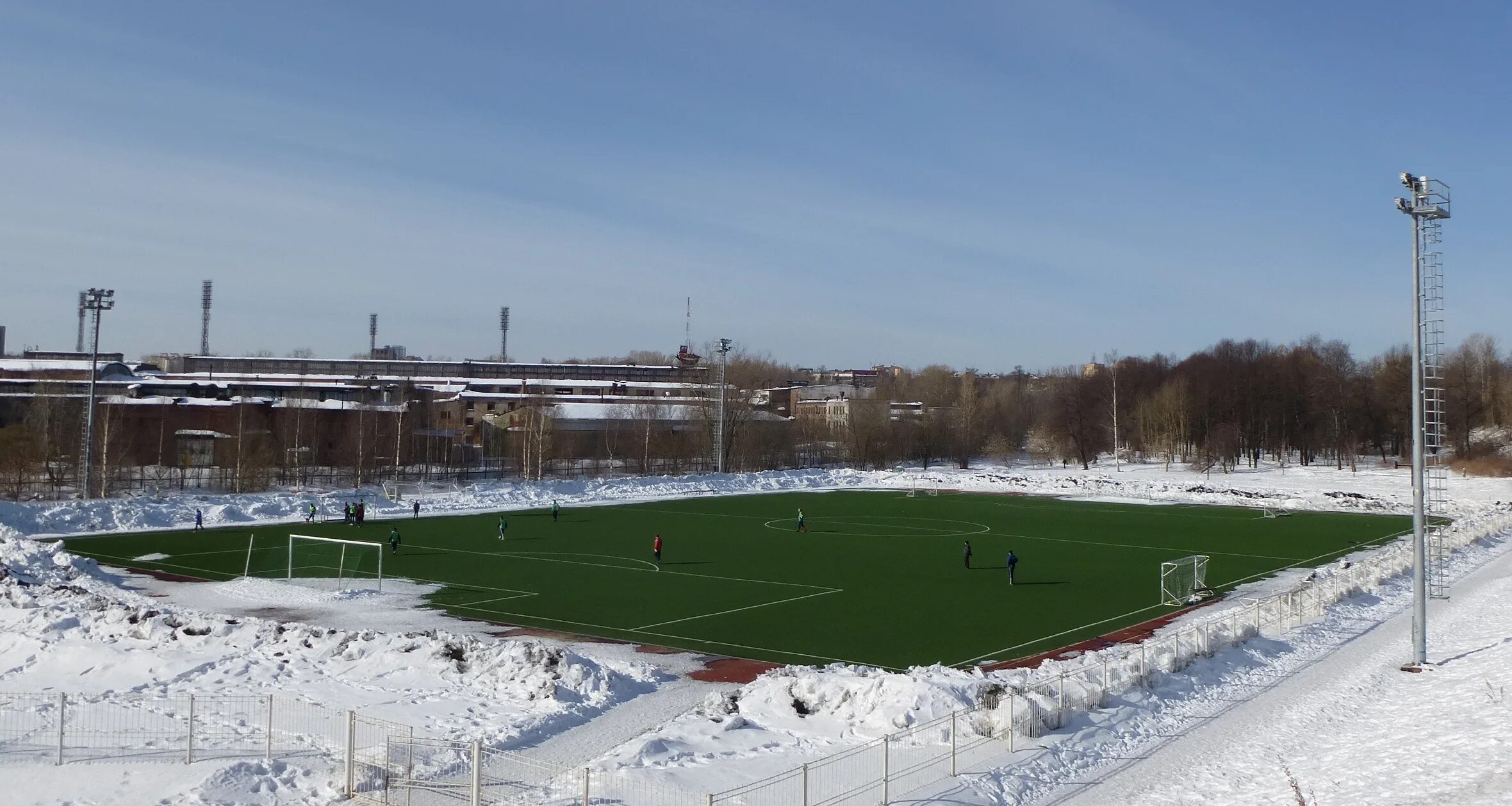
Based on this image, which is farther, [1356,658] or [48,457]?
[48,457]

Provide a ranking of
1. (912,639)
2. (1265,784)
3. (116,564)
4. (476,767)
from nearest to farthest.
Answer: (476,767), (1265,784), (912,639), (116,564)

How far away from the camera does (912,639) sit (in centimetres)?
2755

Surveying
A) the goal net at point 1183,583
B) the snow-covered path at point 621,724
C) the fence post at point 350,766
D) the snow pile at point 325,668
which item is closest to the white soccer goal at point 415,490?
the snow pile at point 325,668

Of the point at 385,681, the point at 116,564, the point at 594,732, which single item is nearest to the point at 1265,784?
the point at 594,732

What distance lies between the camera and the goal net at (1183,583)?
34.3 metres

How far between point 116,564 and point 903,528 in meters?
34.7

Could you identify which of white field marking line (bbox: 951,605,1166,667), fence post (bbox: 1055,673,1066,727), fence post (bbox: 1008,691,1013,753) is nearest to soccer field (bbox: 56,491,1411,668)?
white field marking line (bbox: 951,605,1166,667)

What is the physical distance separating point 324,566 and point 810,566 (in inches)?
677

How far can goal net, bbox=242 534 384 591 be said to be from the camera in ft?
116

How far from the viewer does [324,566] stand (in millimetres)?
36969

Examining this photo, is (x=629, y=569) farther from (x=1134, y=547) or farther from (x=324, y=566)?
(x=1134, y=547)

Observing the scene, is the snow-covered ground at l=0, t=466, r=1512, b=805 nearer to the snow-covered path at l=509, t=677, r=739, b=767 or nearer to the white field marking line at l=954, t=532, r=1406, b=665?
the snow-covered path at l=509, t=677, r=739, b=767

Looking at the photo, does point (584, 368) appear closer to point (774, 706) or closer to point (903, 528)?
point (903, 528)

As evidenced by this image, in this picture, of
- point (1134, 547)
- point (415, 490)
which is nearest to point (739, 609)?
point (1134, 547)
